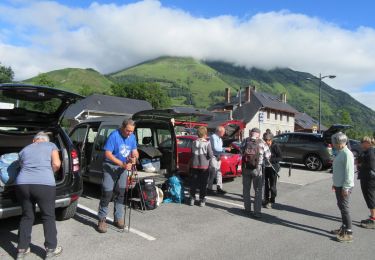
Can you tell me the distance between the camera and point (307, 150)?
16.5 metres

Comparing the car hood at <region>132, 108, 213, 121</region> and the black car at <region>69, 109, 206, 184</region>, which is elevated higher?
the car hood at <region>132, 108, 213, 121</region>

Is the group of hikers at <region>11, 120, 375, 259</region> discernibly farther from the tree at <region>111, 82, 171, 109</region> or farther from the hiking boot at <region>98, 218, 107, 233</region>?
the tree at <region>111, 82, 171, 109</region>

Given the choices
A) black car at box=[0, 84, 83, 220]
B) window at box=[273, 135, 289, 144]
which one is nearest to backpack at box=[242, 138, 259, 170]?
black car at box=[0, 84, 83, 220]

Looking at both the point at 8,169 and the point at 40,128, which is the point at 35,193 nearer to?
the point at 8,169

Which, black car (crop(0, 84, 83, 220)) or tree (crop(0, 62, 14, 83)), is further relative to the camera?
tree (crop(0, 62, 14, 83))

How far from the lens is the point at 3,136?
6.96 metres

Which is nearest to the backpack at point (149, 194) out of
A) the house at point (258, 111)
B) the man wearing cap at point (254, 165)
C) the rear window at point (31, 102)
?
the man wearing cap at point (254, 165)

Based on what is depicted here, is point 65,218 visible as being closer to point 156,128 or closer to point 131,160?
point 131,160

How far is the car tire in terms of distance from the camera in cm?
624

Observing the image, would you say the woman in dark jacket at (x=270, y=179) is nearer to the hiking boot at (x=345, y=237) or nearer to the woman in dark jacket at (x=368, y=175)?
the woman in dark jacket at (x=368, y=175)

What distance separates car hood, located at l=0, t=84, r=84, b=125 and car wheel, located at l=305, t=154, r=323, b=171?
12608mm

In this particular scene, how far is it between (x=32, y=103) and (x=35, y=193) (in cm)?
241

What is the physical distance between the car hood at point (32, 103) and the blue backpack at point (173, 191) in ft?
9.69

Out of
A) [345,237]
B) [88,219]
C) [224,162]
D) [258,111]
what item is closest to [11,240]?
[88,219]
